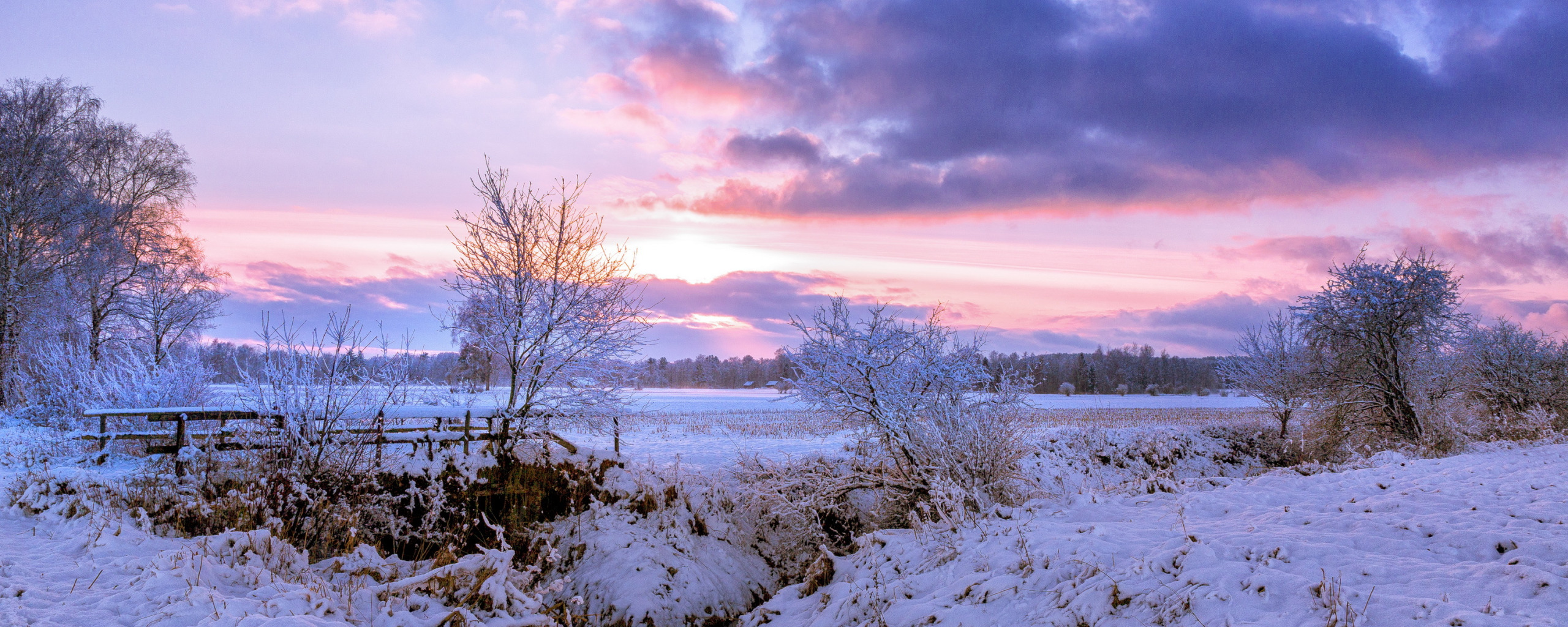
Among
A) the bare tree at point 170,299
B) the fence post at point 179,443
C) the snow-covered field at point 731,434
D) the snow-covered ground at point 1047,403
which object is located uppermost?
the bare tree at point 170,299

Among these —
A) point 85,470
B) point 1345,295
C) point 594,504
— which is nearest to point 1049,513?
point 594,504

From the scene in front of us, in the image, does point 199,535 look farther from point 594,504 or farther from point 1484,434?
point 1484,434

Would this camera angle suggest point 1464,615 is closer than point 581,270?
Yes

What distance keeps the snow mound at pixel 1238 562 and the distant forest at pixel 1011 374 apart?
4219 millimetres

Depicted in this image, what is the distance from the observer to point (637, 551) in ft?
36.2

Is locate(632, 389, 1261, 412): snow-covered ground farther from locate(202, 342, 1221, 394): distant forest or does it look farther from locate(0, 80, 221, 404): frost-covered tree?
locate(0, 80, 221, 404): frost-covered tree

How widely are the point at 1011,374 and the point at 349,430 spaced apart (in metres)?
10.7

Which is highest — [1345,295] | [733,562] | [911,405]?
[1345,295]

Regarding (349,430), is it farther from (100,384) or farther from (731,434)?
(731,434)

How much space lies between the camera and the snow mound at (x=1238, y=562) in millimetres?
4895

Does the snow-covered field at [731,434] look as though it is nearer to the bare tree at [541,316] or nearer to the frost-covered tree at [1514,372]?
the bare tree at [541,316]

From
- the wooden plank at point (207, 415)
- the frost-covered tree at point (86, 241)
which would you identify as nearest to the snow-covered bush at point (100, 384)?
the frost-covered tree at point (86, 241)

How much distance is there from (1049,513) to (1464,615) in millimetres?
4791

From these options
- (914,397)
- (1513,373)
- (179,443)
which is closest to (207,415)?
(179,443)
